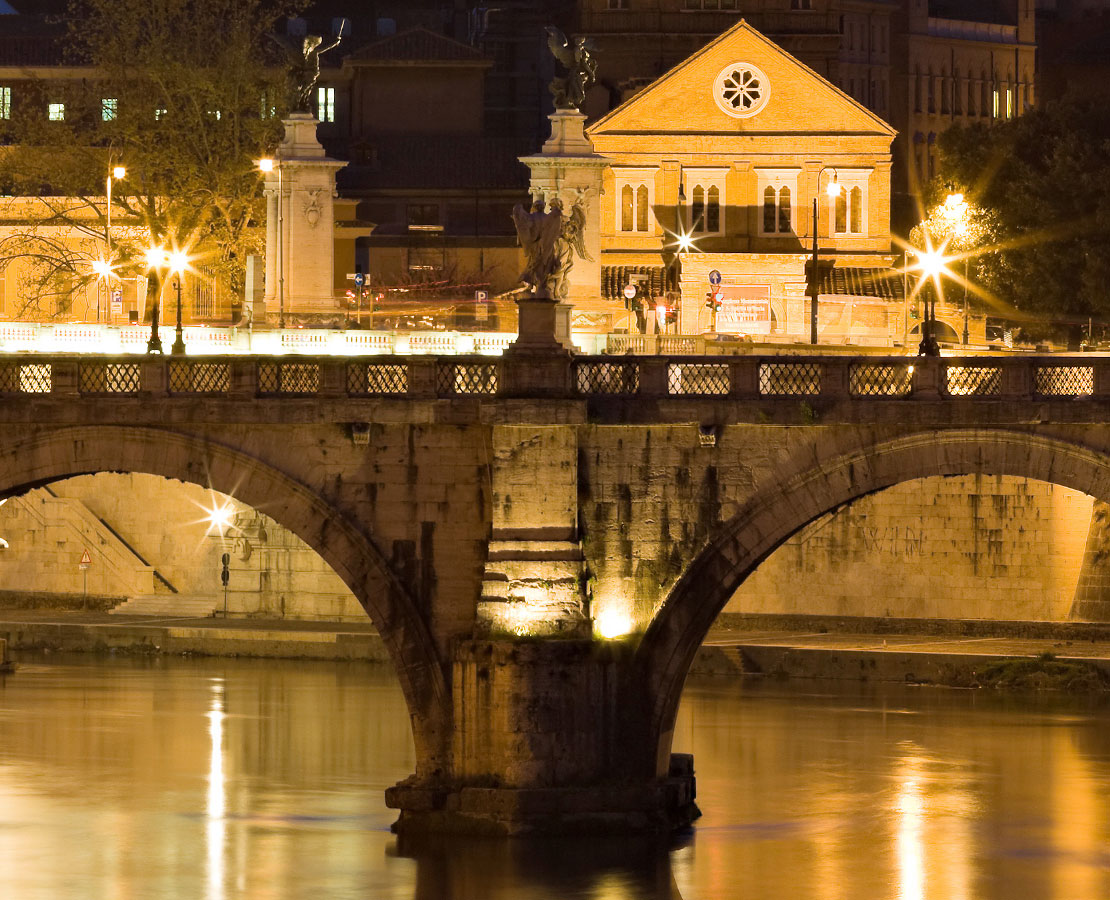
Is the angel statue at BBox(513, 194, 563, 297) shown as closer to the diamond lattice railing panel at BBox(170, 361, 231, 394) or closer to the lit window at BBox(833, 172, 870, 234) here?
the diamond lattice railing panel at BBox(170, 361, 231, 394)

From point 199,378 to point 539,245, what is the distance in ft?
16.0

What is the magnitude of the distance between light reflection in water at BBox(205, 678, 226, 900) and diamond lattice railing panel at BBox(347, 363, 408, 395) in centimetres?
667

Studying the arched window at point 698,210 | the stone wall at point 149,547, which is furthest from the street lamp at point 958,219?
the stone wall at point 149,547

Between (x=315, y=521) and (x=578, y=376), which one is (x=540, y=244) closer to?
(x=578, y=376)

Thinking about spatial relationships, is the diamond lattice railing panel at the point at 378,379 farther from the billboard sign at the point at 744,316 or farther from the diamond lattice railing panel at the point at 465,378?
the billboard sign at the point at 744,316

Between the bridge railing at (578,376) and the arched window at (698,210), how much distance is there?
46.0m

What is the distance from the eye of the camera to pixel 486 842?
36781 mm

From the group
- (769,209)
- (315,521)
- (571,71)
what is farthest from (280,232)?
(769,209)

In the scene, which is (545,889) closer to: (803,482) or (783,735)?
(803,482)

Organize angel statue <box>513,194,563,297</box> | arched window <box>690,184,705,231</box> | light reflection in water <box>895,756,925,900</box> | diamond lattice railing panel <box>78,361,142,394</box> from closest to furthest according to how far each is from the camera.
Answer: light reflection in water <box>895,756,925,900</box> < angel statue <box>513,194,563,297</box> < diamond lattice railing panel <box>78,361,142,394</box> < arched window <box>690,184,705,231</box>

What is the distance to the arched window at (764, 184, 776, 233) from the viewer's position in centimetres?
8462

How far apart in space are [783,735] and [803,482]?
1489 cm

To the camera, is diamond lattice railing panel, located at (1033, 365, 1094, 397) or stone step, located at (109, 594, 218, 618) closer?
diamond lattice railing panel, located at (1033, 365, 1094, 397)

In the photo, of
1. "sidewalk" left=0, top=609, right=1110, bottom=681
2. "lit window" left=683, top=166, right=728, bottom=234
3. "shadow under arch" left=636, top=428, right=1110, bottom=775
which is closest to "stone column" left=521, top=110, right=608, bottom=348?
"sidewalk" left=0, top=609, right=1110, bottom=681
